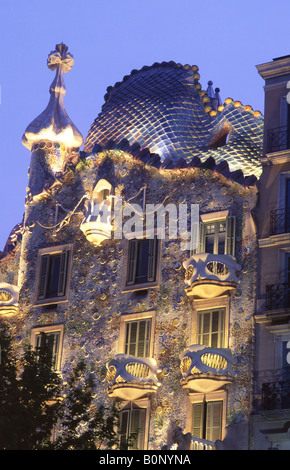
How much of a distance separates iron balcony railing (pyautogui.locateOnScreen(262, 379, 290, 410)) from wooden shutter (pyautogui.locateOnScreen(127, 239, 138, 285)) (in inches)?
244

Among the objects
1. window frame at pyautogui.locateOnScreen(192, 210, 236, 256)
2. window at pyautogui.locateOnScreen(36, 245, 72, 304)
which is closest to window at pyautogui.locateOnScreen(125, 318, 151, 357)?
window frame at pyautogui.locateOnScreen(192, 210, 236, 256)

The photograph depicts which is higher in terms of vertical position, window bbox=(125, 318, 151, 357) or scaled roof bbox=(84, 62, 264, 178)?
scaled roof bbox=(84, 62, 264, 178)

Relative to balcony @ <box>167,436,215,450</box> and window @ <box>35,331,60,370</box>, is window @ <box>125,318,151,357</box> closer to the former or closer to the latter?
window @ <box>35,331,60,370</box>

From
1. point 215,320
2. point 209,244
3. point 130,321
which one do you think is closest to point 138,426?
point 130,321

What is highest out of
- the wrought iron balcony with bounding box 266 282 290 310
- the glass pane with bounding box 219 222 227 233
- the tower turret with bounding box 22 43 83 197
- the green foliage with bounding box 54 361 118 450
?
the tower turret with bounding box 22 43 83 197

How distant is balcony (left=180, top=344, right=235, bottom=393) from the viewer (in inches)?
1625

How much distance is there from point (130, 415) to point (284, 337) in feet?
17.0

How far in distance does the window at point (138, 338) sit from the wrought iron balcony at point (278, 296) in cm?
410

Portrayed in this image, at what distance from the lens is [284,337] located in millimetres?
41219

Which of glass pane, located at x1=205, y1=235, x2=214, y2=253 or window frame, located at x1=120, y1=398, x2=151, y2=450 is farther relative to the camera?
glass pane, located at x1=205, y1=235, x2=214, y2=253
